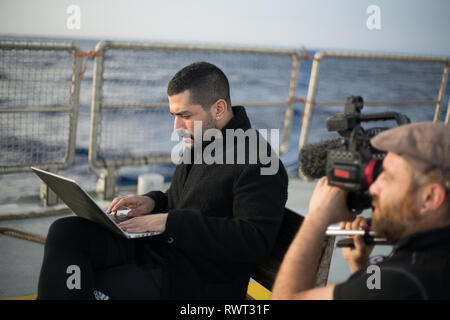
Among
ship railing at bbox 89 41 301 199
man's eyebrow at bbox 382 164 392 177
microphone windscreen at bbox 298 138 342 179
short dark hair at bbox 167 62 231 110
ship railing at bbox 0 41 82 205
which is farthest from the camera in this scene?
ship railing at bbox 89 41 301 199

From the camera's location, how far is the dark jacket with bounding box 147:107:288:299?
2201mm

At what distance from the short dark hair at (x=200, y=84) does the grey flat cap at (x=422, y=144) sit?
1179mm

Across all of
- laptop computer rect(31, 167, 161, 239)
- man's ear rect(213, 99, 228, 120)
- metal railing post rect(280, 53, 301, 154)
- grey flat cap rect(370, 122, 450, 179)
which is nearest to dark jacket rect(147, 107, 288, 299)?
laptop computer rect(31, 167, 161, 239)

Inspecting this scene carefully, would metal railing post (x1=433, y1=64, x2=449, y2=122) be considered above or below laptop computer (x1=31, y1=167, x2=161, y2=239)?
above

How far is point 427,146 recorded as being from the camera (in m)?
1.53

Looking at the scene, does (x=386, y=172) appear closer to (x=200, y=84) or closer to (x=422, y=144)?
(x=422, y=144)

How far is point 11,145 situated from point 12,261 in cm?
168

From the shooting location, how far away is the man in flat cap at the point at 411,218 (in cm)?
150

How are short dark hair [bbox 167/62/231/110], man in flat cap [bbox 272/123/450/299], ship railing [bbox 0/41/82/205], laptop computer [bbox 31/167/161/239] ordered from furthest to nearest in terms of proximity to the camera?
ship railing [bbox 0/41/82/205]
short dark hair [bbox 167/62/231/110]
laptop computer [bbox 31/167/161/239]
man in flat cap [bbox 272/123/450/299]

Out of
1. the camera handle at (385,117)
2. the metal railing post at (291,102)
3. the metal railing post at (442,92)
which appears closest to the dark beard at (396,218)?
the camera handle at (385,117)

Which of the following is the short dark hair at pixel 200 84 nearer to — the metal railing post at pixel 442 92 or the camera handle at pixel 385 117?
the camera handle at pixel 385 117

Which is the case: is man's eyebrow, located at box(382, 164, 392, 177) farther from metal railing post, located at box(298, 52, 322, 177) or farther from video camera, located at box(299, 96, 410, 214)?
metal railing post, located at box(298, 52, 322, 177)
